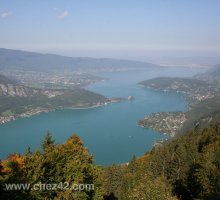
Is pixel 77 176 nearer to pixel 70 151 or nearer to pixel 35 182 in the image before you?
pixel 35 182

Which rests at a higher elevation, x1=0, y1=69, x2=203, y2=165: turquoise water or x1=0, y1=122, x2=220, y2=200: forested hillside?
x1=0, y1=122, x2=220, y2=200: forested hillside

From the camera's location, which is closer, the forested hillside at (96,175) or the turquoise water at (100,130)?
the forested hillside at (96,175)

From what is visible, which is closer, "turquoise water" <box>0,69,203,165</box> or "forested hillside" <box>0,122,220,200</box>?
"forested hillside" <box>0,122,220,200</box>

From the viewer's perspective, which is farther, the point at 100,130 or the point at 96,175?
the point at 100,130

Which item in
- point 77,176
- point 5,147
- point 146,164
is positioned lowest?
point 5,147

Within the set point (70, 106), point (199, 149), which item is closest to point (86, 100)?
point (70, 106)

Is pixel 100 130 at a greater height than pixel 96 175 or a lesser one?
lesser

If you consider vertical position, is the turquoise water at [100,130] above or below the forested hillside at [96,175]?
below

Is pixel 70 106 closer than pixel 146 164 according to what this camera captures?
No
